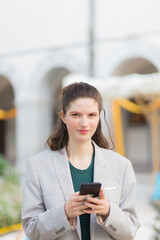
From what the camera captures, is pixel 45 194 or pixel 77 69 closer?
pixel 45 194

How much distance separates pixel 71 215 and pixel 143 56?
877 centimetres

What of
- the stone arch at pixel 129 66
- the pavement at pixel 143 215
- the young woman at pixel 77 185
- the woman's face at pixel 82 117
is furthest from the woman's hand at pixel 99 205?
the stone arch at pixel 129 66

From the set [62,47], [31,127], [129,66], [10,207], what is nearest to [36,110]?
[31,127]

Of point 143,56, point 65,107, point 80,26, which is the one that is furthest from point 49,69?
point 65,107

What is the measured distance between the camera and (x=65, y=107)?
5.42 feet

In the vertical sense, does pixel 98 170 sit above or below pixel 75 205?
Result: above

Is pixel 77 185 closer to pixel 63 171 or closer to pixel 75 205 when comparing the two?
pixel 63 171

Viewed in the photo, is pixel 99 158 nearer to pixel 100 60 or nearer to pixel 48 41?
pixel 100 60

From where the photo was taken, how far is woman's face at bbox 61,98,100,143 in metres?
1.60

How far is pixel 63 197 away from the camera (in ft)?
5.20

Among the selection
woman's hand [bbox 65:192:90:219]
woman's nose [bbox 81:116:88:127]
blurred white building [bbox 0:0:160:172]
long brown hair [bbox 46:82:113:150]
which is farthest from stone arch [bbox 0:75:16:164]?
woman's hand [bbox 65:192:90:219]

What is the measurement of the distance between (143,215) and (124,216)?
14.3 ft

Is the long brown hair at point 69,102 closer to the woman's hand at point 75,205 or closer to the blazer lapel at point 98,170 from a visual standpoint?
the blazer lapel at point 98,170

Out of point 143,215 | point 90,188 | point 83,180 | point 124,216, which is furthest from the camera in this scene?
point 143,215
